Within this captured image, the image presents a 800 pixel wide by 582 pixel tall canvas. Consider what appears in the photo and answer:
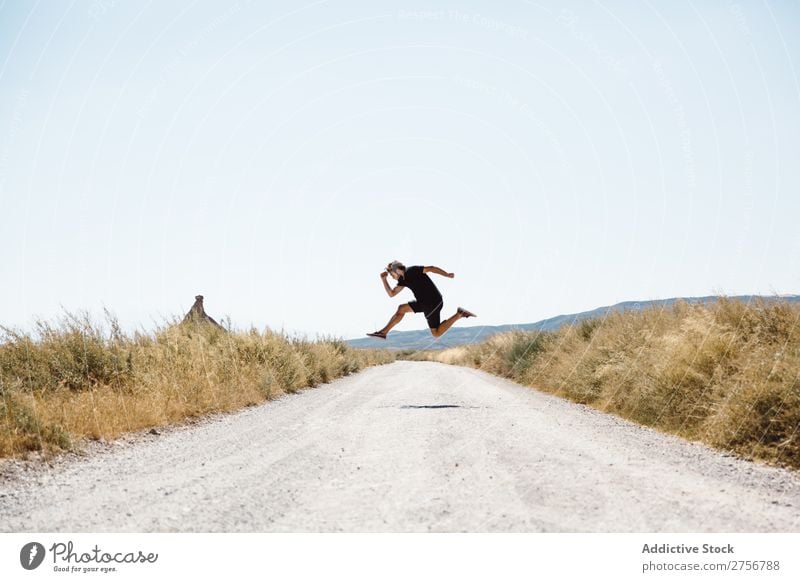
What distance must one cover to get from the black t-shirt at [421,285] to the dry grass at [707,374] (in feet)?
13.5

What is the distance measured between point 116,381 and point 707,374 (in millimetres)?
10113

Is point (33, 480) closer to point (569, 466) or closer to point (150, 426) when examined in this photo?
point (150, 426)

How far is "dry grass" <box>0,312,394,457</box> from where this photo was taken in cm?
812

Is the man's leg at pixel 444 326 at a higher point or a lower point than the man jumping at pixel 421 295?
lower

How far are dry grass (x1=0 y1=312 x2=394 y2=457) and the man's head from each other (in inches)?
168

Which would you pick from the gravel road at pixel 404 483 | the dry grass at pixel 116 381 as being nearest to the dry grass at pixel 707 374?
the gravel road at pixel 404 483

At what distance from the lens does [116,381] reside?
11641 mm

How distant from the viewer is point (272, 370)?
1731 centimetres

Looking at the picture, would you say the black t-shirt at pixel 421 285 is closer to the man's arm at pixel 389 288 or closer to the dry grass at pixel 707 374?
the man's arm at pixel 389 288

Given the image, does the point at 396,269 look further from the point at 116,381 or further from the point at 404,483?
the point at 404,483

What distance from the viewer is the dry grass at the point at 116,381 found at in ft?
26.7

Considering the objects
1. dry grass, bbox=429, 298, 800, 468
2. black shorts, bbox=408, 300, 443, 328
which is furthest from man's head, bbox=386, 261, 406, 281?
dry grass, bbox=429, 298, 800, 468

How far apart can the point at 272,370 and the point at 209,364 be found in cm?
272
